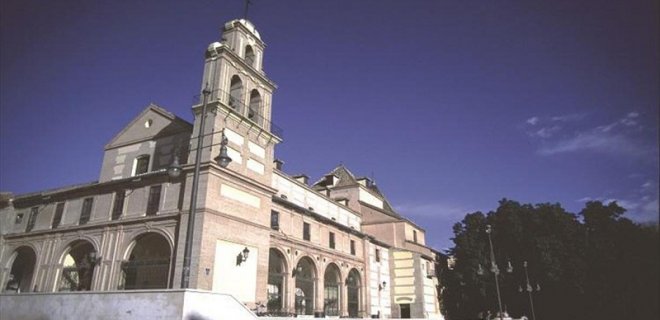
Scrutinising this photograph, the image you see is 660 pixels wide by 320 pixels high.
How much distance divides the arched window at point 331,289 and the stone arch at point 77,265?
16.0 meters

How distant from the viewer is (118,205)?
23.3 meters

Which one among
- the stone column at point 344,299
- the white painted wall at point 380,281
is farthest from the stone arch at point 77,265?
the white painted wall at point 380,281

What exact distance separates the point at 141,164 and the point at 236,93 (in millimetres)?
7423

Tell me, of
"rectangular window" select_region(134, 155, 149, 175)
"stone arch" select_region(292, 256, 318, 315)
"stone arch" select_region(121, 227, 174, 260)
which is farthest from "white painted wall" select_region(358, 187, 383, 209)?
"stone arch" select_region(121, 227, 174, 260)

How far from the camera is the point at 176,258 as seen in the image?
762 inches

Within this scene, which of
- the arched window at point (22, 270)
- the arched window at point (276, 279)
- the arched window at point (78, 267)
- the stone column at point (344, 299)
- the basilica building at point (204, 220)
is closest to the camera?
the basilica building at point (204, 220)

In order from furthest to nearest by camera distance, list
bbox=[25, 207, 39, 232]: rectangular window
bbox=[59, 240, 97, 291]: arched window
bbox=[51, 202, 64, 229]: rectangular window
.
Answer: bbox=[25, 207, 39, 232]: rectangular window
bbox=[51, 202, 64, 229]: rectangular window
bbox=[59, 240, 97, 291]: arched window

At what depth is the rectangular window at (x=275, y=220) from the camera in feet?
86.5

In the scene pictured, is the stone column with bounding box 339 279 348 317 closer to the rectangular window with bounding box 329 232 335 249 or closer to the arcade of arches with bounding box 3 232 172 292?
the rectangular window with bounding box 329 232 335 249

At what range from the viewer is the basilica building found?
66.9ft

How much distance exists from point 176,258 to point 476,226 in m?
29.8

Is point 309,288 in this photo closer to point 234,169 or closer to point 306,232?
point 306,232

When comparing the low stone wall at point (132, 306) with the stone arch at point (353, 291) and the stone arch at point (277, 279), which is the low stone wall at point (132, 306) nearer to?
the stone arch at point (277, 279)

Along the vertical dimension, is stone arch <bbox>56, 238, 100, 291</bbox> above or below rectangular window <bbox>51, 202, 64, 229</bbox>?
below
